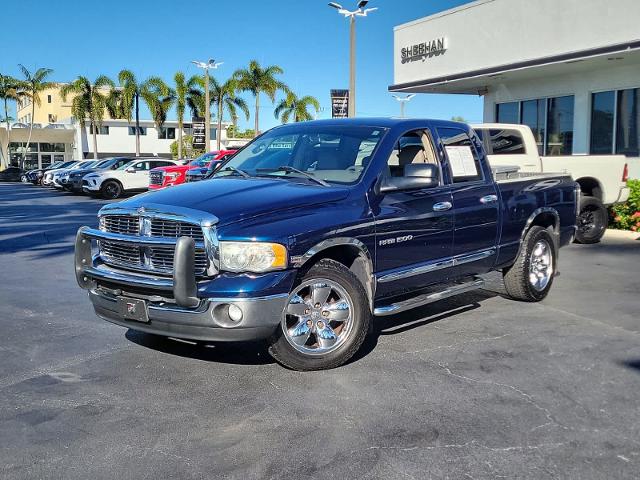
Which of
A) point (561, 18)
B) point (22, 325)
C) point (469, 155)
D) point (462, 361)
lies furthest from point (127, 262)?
point (561, 18)

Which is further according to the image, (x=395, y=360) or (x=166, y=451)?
(x=395, y=360)

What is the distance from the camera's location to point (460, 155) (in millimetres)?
6375

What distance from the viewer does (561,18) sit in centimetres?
1598

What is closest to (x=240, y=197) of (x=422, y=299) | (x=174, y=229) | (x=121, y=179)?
(x=174, y=229)

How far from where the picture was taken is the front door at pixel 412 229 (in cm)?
539

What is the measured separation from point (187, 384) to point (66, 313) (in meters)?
2.79

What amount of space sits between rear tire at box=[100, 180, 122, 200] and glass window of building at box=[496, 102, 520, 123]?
587 inches

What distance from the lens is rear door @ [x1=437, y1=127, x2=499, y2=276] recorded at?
6137 millimetres

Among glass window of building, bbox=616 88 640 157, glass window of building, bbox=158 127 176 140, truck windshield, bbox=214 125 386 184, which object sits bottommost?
truck windshield, bbox=214 125 386 184

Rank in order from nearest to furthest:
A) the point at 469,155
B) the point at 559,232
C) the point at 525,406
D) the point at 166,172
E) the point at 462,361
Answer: the point at 525,406 < the point at 462,361 < the point at 469,155 < the point at 559,232 < the point at 166,172

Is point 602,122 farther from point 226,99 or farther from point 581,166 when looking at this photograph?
point 226,99

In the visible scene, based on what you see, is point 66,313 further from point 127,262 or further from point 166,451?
point 166,451

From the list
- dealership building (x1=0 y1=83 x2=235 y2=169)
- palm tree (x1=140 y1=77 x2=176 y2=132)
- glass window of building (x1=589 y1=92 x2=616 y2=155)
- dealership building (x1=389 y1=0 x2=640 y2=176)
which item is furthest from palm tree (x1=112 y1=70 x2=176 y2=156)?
glass window of building (x1=589 y1=92 x2=616 y2=155)

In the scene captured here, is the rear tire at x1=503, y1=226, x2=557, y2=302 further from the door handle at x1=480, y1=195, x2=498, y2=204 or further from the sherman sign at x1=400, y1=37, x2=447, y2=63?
the sherman sign at x1=400, y1=37, x2=447, y2=63
